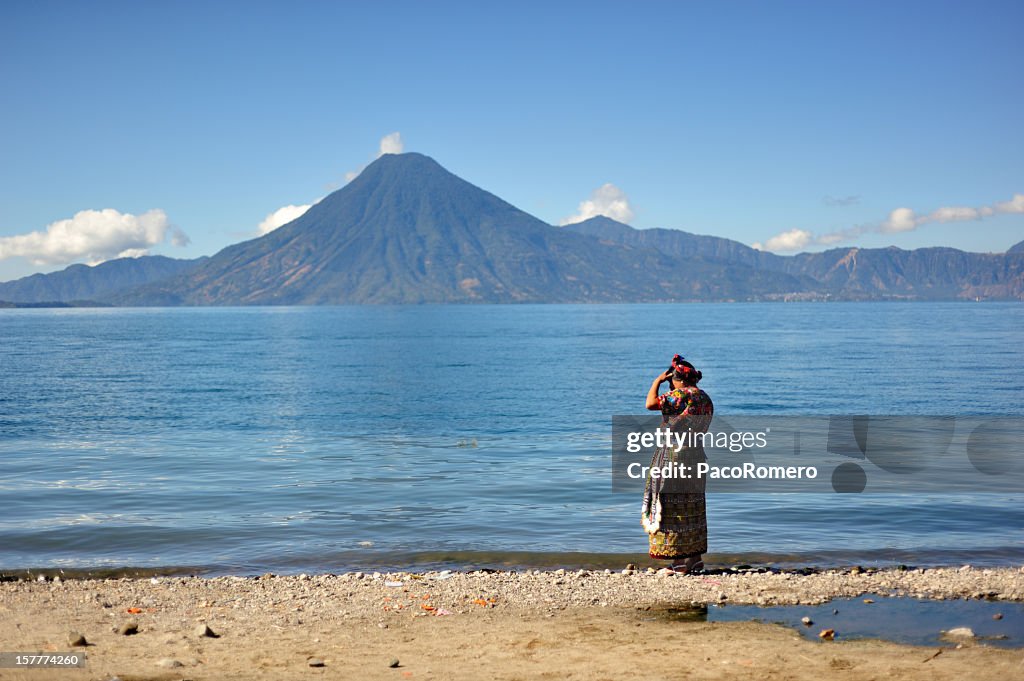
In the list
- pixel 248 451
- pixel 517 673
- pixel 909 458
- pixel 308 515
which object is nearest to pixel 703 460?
pixel 517 673

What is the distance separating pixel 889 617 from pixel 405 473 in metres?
15.7

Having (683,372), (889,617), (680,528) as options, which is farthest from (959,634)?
(683,372)

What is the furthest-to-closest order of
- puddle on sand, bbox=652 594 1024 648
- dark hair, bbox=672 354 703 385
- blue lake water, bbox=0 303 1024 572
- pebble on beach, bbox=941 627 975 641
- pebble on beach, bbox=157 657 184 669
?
blue lake water, bbox=0 303 1024 572 < dark hair, bbox=672 354 703 385 < puddle on sand, bbox=652 594 1024 648 < pebble on beach, bbox=941 627 975 641 < pebble on beach, bbox=157 657 184 669

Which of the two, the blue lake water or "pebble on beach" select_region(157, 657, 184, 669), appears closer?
"pebble on beach" select_region(157, 657, 184, 669)

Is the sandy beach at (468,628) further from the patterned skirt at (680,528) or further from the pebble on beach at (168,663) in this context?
the patterned skirt at (680,528)

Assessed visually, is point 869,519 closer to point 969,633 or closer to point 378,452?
point 969,633

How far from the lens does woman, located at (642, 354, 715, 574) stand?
12.0 metres

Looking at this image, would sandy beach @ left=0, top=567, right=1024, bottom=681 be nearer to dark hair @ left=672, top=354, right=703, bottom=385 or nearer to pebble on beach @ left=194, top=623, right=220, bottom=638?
pebble on beach @ left=194, top=623, right=220, bottom=638

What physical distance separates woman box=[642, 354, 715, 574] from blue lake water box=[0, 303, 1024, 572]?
200 centimetres

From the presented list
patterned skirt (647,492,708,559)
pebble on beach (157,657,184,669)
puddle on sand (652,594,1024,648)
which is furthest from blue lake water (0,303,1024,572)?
pebble on beach (157,657,184,669)

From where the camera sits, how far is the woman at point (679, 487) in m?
12.0

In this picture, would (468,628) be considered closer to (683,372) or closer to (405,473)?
(683,372)

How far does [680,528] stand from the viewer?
493 inches

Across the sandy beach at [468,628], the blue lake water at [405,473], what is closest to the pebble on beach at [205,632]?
the sandy beach at [468,628]
